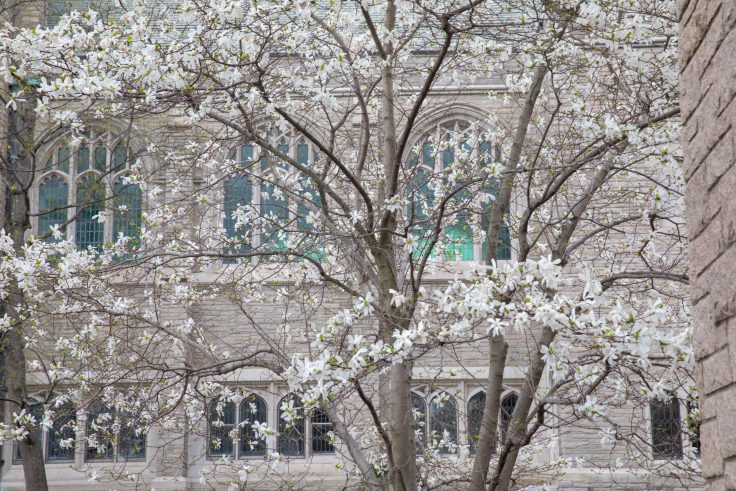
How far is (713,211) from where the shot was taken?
2.93m

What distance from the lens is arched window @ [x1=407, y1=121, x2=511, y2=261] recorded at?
7824 mm

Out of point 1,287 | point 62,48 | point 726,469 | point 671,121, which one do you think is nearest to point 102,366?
point 1,287

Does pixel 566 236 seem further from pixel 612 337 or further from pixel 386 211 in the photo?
pixel 612 337

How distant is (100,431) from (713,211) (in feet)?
33.0

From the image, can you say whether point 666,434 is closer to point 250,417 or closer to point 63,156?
point 250,417

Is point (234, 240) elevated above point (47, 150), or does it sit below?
below

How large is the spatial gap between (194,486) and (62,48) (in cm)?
963

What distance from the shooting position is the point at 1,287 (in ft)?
30.3

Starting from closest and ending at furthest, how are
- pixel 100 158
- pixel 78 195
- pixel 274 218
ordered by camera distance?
pixel 274 218 → pixel 78 195 → pixel 100 158

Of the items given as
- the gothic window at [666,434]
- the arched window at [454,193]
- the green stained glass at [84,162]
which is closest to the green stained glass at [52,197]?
the green stained glass at [84,162]

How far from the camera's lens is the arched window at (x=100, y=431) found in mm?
9702

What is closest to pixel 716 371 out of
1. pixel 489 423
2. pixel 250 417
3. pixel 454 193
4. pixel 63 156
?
pixel 454 193

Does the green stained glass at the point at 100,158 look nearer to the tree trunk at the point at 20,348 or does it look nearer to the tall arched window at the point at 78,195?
the tall arched window at the point at 78,195

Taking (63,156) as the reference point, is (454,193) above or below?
below
